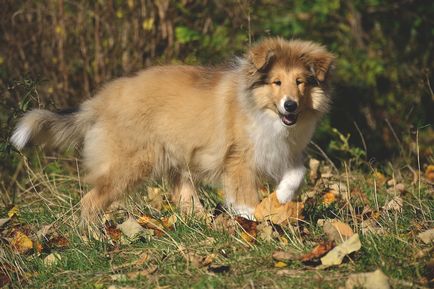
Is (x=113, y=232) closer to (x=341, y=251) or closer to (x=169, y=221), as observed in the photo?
(x=169, y=221)

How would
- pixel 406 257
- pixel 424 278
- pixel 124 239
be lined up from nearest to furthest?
pixel 424 278, pixel 406 257, pixel 124 239

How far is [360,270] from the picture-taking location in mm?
4098

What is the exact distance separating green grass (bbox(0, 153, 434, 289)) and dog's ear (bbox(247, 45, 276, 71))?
1.16m

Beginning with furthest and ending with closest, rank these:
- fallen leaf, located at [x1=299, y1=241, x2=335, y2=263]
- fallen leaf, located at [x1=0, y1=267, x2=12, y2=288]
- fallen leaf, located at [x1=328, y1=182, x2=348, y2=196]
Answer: fallen leaf, located at [x1=328, y1=182, x2=348, y2=196], fallen leaf, located at [x1=0, y1=267, x2=12, y2=288], fallen leaf, located at [x1=299, y1=241, x2=335, y2=263]

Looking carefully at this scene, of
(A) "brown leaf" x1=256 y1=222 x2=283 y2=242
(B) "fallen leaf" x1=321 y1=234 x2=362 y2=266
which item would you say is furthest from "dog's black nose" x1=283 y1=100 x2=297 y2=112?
(B) "fallen leaf" x1=321 y1=234 x2=362 y2=266

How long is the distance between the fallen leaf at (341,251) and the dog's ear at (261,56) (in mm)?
2035

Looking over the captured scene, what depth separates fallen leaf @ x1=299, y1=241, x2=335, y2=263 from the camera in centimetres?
424

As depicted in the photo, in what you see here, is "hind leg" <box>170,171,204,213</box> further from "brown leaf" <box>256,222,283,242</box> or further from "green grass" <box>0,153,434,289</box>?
"brown leaf" <box>256,222,283,242</box>

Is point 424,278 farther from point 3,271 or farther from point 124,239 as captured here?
point 3,271

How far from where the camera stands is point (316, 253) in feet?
14.0

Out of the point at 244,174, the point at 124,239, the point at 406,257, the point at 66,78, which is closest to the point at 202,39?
the point at 66,78

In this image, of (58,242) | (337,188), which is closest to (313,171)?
(337,188)

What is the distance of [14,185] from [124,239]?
3251 millimetres

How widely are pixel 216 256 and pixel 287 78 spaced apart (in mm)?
1911
